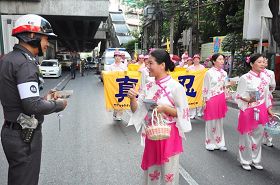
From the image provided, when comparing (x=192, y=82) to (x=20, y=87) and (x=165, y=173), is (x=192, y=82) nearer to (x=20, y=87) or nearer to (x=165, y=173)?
(x=165, y=173)

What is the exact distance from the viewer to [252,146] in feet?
15.9

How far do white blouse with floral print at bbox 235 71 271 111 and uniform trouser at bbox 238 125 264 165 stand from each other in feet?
1.30

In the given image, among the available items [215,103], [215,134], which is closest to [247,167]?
[215,134]

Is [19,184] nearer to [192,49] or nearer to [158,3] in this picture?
[192,49]

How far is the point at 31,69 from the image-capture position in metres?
2.48

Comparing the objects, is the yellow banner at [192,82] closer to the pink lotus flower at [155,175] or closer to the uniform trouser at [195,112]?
the uniform trouser at [195,112]

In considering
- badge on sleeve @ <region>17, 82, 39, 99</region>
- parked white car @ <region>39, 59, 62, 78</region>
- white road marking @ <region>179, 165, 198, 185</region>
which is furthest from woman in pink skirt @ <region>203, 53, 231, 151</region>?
parked white car @ <region>39, 59, 62, 78</region>

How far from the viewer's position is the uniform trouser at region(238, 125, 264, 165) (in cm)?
481

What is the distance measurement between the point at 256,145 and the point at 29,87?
371 centimetres

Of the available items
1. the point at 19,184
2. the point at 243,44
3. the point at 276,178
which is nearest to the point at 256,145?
the point at 276,178

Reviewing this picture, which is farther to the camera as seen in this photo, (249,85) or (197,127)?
(197,127)

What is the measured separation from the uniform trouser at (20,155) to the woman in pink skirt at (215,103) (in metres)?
3.86

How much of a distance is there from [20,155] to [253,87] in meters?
3.50

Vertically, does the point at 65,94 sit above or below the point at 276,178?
above
